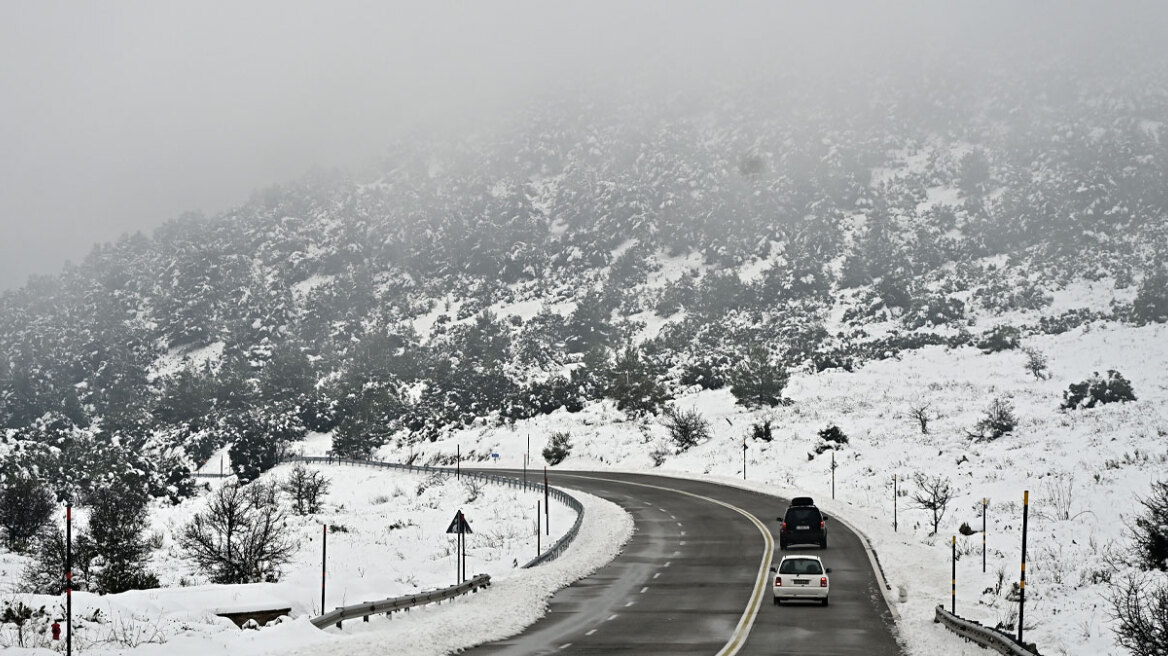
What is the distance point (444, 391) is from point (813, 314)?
69.3 m

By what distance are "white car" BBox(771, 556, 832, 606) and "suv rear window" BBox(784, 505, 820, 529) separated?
32.1 feet

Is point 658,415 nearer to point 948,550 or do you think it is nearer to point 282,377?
point 948,550

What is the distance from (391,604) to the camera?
22.9 meters

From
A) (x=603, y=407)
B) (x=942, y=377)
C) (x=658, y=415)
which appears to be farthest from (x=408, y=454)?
(x=942, y=377)

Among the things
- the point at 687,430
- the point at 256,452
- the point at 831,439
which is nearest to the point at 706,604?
the point at 831,439

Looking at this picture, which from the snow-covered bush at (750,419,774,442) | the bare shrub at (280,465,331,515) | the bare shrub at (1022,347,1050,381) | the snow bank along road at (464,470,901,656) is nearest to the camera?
the snow bank along road at (464,470,901,656)

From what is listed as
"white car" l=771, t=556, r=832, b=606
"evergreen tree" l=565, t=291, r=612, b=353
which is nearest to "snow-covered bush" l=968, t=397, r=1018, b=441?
"white car" l=771, t=556, r=832, b=606

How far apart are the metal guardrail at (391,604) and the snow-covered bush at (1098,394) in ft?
177

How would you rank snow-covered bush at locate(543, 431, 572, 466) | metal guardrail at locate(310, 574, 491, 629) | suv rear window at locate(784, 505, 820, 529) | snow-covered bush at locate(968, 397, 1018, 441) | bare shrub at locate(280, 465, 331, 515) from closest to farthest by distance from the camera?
metal guardrail at locate(310, 574, 491, 629) < suv rear window at locate(784, 505, 820, 529) < snow-covered bush at locate(968, 397, 1018, 441) < bare shrub at locate(280, 465, 331, 515) < snow-covered bush at locate(543, 431, 572, 466)

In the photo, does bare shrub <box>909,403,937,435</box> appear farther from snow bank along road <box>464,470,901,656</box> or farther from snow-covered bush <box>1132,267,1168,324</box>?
snow-covered bush <box>1132,267,1168,324</box>

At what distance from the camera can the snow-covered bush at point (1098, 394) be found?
68.9 m

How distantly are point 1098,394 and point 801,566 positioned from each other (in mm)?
52269

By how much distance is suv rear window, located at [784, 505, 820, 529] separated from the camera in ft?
117

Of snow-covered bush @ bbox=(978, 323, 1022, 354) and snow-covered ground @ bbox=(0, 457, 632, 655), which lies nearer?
snow-covered ground @ bbox=(0, 457, 632, 655)
